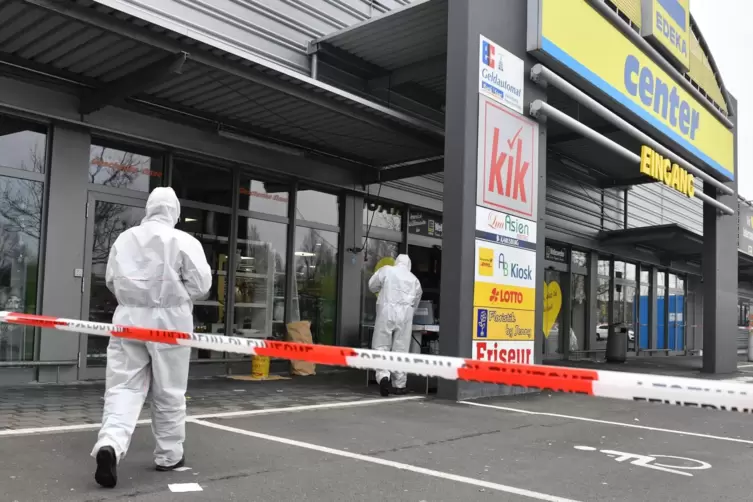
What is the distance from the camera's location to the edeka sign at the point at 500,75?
869 cm

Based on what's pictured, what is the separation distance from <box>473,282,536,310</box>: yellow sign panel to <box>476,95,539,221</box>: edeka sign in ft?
3.34

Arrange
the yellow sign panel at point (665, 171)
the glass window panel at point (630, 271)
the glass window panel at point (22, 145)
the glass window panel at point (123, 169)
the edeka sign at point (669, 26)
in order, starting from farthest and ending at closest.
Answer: the glass window panel at point (630, 271), the edeka sign at point (669, 26), the yellow sign panel at point (665, 171), the glass window panel at point (123, 169), the glass window panel at point (22, 145)

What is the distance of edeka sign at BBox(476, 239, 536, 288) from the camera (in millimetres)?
8602

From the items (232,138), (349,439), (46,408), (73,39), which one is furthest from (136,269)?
(232,138)

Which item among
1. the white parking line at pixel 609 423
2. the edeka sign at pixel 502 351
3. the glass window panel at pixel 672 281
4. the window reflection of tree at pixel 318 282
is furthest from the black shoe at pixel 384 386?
the glass window panel at pixel 672 281

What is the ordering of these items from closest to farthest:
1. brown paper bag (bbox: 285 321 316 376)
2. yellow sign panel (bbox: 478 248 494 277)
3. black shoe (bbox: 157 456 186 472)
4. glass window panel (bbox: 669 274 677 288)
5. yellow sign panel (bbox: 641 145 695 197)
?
black shoe (bbox: 157 456 186 472)
yellow sign panel (bbox: 478 248 494 277)
brown paper bag (bbox: 285 321 316 376)
yellow sign panel (bbox: 641 145 695 197)
glass window panel (bbox: 669 274 677 288)

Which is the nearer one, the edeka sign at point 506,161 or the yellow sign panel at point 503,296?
the yellow sign panel at point 503,296

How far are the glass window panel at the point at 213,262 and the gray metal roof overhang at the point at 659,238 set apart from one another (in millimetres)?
10995

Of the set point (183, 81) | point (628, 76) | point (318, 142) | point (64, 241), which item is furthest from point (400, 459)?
point (628, 76)

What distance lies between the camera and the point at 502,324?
29.3ft

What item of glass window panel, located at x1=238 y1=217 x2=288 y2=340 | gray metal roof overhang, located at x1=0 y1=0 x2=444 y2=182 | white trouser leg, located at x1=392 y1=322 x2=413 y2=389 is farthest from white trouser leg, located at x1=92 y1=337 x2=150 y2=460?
glass window panel, located at x1=238 y1=217 x2=288 y2=340

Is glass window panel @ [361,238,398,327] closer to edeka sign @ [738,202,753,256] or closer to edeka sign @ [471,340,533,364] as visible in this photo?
edeka sign @ [471,340,533,364]

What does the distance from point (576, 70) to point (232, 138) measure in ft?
16.8

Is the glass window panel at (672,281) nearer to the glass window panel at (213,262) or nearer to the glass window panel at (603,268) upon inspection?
the glass window panel at (603,268)
